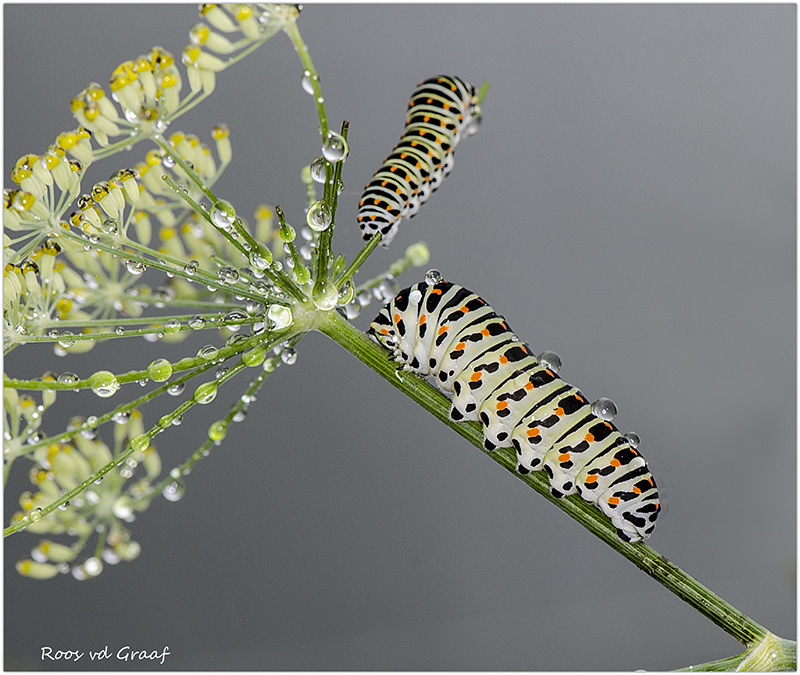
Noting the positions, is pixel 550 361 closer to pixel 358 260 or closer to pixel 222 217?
pixel 358 260

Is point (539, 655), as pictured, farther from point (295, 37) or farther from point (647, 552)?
point (295, 37)

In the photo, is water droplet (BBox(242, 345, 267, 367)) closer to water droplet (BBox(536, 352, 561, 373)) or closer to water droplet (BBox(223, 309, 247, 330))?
water droplet (BBox(223, 309, 247, 330))

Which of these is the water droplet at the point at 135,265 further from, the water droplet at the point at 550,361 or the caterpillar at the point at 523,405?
the water droplet at the point at 550,361

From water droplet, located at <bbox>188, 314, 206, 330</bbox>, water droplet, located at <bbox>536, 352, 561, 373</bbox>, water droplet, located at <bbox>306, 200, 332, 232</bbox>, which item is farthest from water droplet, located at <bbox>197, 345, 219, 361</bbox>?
water droplet, located at <bbox>536, 352, 561, 373</bbox>

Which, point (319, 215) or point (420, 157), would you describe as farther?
point (420, 157)

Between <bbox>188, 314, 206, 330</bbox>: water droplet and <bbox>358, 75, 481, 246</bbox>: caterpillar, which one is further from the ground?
<bbox>358, 75, 481, 246</bbox>: caterpillar

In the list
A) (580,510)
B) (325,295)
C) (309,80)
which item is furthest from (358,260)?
(580,510)
